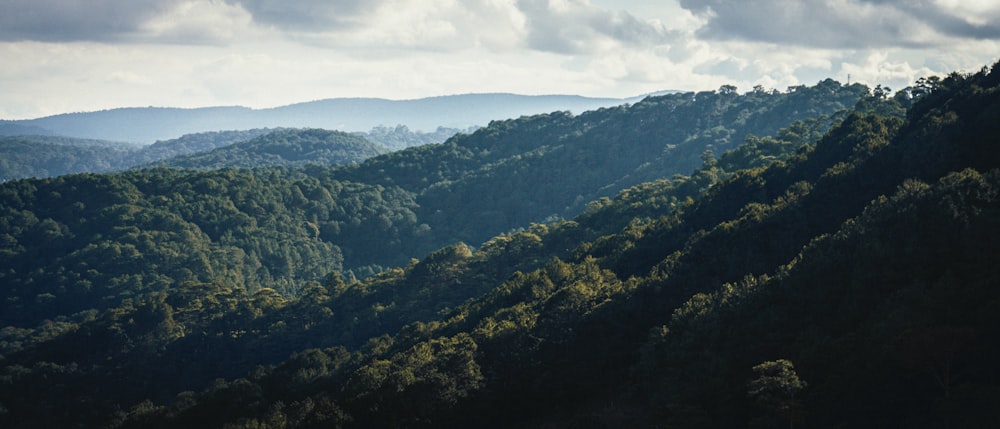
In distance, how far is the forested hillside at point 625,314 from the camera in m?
28.5

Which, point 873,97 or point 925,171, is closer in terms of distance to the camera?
point 925,171

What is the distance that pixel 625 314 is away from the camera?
142 ft

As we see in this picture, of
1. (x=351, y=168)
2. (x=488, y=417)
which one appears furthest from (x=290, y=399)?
(x=351, y=168)

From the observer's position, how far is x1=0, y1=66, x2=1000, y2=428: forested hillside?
28531 millimetres

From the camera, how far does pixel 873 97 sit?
96000mm

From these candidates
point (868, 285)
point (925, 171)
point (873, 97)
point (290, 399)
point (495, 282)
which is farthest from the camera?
point (873, 97)

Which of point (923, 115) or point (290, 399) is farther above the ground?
point (923, 115)

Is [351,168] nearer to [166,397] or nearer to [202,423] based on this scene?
[166,397]

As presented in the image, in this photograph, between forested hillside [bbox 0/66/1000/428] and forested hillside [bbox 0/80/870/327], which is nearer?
forested hillside [bbox 0/66/1000/428]

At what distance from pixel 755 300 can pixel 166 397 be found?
54250 millimetres

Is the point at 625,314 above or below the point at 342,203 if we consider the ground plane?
above

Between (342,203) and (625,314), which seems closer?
(625,314)

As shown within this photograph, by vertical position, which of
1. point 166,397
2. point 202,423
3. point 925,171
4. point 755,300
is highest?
point 925,171

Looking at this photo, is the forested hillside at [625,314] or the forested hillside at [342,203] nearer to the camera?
the forested hillside at [625,314]
